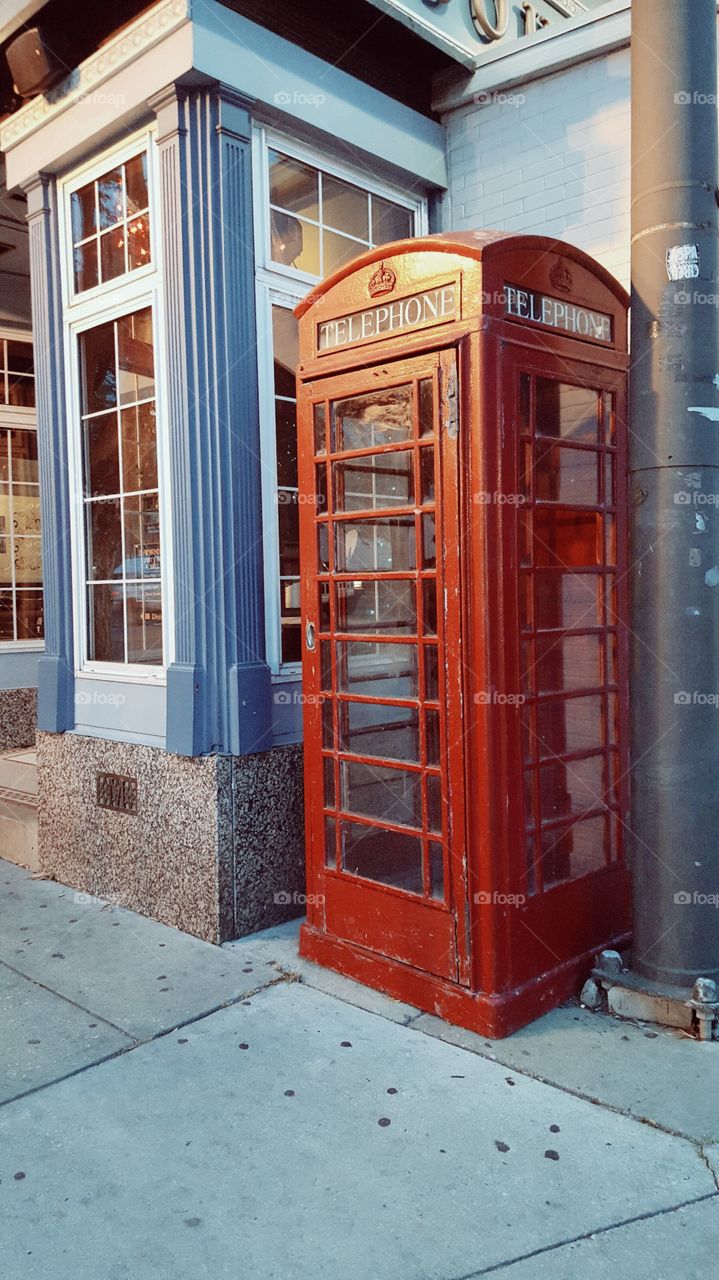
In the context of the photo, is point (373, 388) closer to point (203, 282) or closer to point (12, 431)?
point (203, 282)

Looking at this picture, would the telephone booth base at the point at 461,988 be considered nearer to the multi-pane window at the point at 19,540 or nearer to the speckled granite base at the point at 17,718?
the speckled granite base at the point at 17,718

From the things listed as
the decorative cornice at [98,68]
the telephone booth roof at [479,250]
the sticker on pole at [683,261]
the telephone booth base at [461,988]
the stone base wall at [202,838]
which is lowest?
the telephone booth base at [461,988]

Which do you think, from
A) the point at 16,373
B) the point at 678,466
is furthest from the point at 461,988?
the point at 16,373

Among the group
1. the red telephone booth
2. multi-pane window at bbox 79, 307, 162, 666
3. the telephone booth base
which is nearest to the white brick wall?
the red telephone booth

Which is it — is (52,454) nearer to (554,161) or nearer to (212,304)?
(212,304)

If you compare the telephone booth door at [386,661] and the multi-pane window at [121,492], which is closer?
the telephone booth door at [386,661]

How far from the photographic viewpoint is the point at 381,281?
3.70 metres

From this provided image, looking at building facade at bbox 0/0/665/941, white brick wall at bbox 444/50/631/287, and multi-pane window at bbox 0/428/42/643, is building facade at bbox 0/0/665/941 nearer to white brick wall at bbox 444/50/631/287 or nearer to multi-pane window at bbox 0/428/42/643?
white brick wall at bbox 444/50/631/287

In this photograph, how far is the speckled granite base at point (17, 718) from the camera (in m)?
7.59

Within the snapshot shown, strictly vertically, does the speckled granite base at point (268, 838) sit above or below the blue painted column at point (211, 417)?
below

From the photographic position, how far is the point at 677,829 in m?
3.52

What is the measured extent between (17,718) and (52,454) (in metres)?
2.96

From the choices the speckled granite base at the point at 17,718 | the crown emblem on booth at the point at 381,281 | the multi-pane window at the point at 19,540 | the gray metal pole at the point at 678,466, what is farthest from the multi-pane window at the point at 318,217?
the speckled granite base at the point at 17,718

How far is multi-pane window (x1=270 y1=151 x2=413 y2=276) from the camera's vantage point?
4934mm
